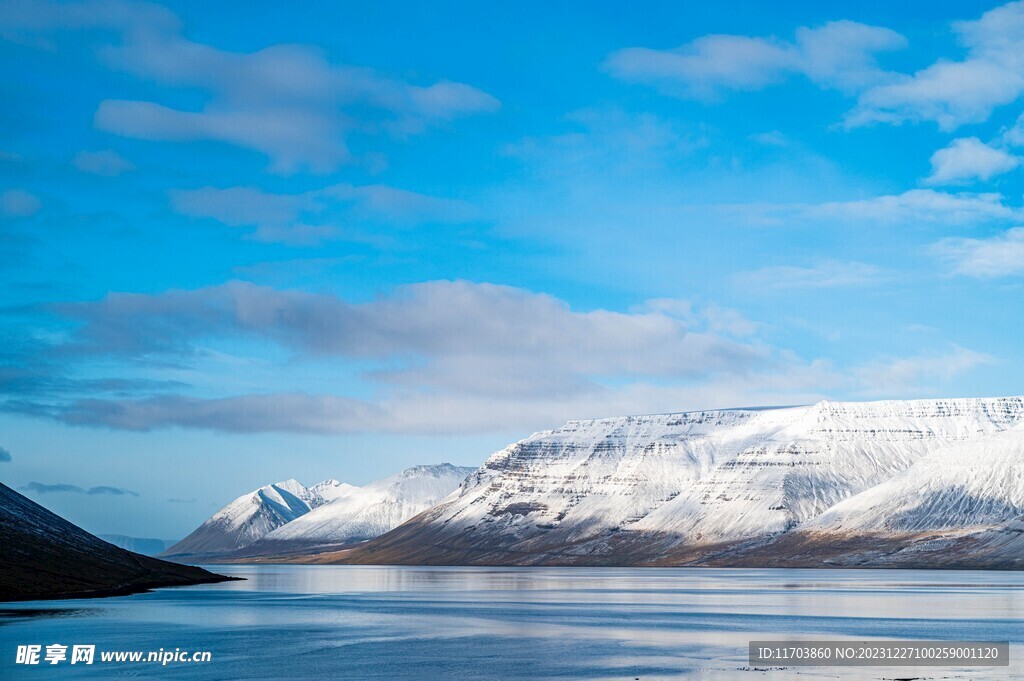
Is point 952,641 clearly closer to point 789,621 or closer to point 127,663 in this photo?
point 789,621

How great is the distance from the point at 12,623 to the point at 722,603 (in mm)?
82782

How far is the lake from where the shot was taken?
66250mm

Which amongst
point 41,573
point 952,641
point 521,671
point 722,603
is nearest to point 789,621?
point 952,641

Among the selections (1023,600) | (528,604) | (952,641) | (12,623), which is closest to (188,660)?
(12,623)

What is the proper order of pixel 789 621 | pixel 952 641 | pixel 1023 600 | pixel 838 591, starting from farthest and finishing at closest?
pixel 838 591, pixel 1023 600, pixel 789 621, pixel 952 641

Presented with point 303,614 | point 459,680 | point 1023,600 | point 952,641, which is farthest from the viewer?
point 1023,600

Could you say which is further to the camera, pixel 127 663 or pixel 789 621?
pixel 789 621

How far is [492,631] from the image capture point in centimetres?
9581

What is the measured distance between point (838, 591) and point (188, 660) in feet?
388

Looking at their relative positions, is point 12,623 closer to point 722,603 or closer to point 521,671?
point 521,671

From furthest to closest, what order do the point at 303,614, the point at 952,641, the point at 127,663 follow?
the point at 303,614 → the point at 952,641 → the point at 127,663

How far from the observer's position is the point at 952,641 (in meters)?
81.1

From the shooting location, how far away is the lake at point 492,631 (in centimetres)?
6625

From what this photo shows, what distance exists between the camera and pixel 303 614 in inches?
4715
